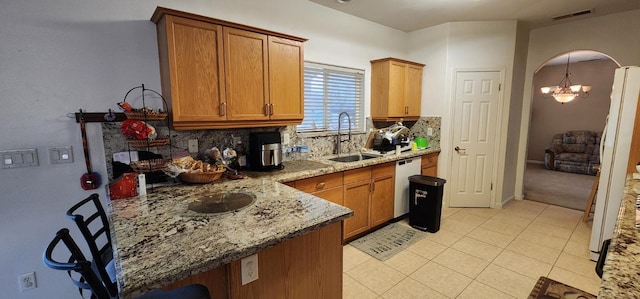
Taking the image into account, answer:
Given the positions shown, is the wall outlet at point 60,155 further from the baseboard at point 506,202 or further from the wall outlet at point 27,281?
the baseboard at point 506,202

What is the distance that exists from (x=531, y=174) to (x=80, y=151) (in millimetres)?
7977

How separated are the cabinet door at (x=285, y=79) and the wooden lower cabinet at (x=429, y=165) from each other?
2.03 m

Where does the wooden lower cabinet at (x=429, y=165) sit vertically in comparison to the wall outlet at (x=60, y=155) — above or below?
below

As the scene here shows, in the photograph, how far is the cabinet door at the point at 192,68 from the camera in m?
1.99

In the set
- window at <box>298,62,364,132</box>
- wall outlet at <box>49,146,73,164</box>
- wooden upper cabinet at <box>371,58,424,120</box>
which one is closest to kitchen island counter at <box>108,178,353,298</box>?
wall outlet at <box>49,146,73,164</box>

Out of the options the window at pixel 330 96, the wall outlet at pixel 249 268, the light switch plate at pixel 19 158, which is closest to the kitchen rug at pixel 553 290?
the wall outlet at pixel 249 268

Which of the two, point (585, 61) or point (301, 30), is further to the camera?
point (585, 61)

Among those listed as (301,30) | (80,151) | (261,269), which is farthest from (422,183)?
(80,151)

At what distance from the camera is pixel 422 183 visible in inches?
130

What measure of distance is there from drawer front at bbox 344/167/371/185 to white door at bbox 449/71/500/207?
1.78 metres

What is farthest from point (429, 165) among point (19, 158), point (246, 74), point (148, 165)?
point (19, 158)

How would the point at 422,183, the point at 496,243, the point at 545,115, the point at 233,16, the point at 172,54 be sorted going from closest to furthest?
1. the point at 172,54
2. the point at 233,16
3. the point at 496,243
4. the point at 422,183
5. the point at 545,115

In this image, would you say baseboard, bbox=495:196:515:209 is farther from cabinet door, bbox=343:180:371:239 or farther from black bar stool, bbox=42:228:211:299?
black bar stool, bbox=42:228:211:299

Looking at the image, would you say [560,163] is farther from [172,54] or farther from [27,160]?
[27,160]
